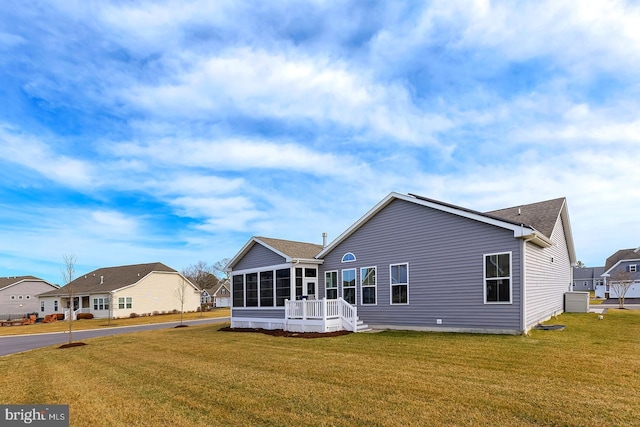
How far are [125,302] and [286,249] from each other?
29916 millimetres

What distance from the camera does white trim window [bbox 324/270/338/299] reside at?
1813 centimetres

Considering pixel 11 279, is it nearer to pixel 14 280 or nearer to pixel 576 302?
pixel 14 280

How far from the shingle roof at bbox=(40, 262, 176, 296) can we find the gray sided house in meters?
27.2

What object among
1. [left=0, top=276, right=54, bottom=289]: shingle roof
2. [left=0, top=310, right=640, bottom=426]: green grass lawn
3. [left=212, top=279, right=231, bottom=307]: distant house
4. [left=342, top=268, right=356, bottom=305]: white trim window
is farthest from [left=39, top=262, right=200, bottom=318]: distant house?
[left=342, top=268, right=356, bottom=305]: white trim window

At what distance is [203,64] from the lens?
1418 cm

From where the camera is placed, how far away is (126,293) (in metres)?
41.5

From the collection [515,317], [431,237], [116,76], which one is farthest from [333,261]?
[116,76]

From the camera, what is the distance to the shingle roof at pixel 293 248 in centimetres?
1867

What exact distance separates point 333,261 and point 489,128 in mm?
8586

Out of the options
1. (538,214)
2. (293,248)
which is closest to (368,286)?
(293,248)

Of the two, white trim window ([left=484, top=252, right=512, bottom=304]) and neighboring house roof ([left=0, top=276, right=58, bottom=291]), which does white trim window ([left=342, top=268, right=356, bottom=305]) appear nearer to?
white trim window ([left=484, top=252, right=512, bottom=304])

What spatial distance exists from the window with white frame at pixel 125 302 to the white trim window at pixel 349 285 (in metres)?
32.0

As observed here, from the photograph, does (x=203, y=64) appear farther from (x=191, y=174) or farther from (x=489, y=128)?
(x=489, y=128)

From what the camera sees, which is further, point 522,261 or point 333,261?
point 333,261
